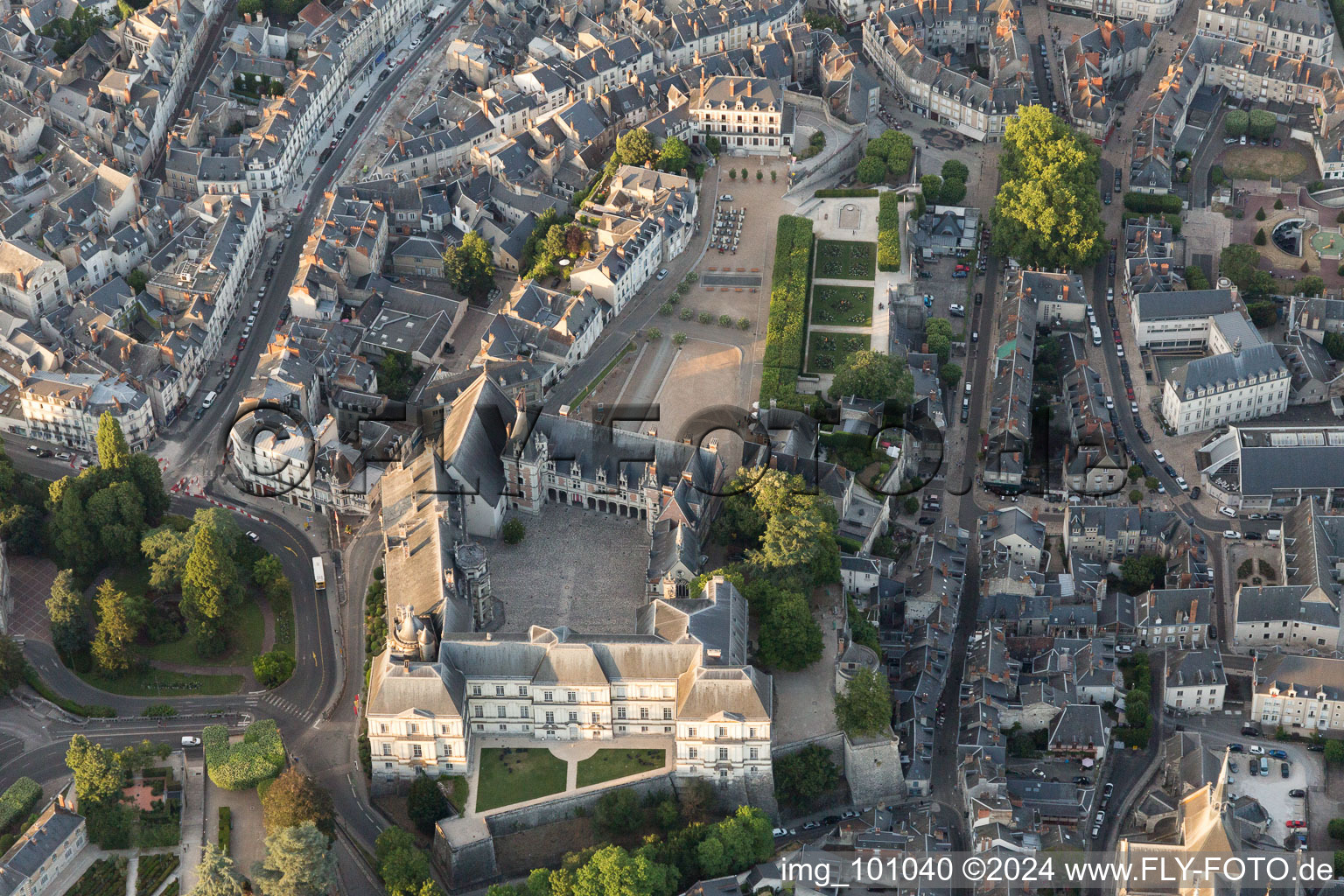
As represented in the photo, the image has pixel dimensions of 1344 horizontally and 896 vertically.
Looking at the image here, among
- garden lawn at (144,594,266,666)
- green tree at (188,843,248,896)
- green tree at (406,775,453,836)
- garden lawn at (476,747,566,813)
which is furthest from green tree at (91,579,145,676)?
garden lawn at (476,747,566,813)

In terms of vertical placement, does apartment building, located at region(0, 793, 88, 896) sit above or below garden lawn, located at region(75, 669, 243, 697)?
below

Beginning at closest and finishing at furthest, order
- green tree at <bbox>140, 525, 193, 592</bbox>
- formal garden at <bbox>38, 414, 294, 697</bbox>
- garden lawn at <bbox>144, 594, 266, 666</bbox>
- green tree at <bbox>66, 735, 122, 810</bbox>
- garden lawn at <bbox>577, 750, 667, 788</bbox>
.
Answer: green tree at <bbox>66, 735, 122, 810</bbox> < garden lawn at <bbox>577, 750, 667, 788</bbox> < formal garden at <bbox>38, 414, 294, 697</bbox> < garden lawn at <bbox>144, 594, 266, 666</bbox> < green tree at <bbox>140, 525, 193, 592</bbox>

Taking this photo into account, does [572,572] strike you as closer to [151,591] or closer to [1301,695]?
[151,591]

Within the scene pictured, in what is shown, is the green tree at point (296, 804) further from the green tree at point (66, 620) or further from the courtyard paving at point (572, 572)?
the green tree at point (66, 620)

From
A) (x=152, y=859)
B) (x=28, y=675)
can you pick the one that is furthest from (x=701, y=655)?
(x=28, y=675)

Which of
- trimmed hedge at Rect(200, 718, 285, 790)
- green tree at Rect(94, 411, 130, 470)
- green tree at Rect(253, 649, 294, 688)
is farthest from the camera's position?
green tree at Rect(94, 411, 130, 470)

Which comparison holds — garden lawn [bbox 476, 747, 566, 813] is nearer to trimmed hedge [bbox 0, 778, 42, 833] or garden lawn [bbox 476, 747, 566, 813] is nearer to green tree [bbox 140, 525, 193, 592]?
trimmed hedge [bbox 0, 778, 42, 833]
